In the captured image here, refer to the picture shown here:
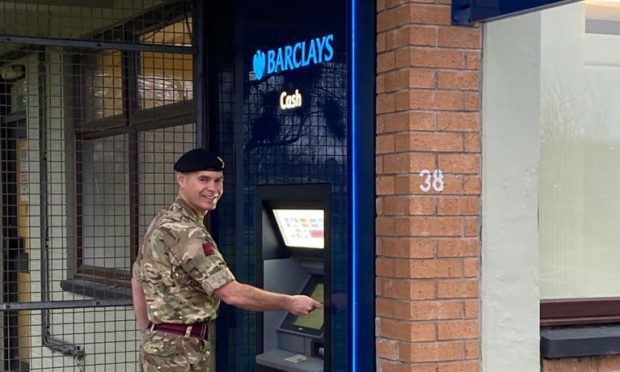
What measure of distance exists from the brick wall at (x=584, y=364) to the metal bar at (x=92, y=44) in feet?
8.32

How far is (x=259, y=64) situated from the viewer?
4871mm

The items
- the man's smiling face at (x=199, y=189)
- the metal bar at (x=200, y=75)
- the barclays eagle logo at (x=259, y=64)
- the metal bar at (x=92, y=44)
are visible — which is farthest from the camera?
the metal bar at (x=200, y=75)

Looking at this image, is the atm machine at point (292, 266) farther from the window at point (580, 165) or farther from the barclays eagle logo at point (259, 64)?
the window at point (580, 165)

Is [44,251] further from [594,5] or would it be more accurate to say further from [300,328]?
[594,5]

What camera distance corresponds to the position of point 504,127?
4102 mm

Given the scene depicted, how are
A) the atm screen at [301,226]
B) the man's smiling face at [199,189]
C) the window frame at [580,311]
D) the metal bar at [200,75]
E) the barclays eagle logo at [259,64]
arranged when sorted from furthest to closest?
the metal bar at [200,75], the barclays eagle logo at [259,64], the window frame at [580,311], the atm screen at [301,226], the man's smiling face at [199,189]

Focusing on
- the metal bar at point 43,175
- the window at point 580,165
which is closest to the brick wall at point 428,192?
the window at point 580,165

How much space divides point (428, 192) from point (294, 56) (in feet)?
3.30

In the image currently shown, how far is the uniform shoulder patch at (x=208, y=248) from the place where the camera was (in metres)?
3.87

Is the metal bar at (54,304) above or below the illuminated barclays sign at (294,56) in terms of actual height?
below

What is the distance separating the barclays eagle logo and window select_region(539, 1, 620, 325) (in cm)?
135

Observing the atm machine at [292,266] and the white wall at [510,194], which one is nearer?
the white wall at [510,194]

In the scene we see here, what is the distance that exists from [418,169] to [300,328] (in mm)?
949

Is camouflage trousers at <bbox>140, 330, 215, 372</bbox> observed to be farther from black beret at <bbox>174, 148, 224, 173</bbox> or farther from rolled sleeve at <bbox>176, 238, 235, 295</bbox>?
black beret at <bbox>174, 148, 224, 173</bbox>
